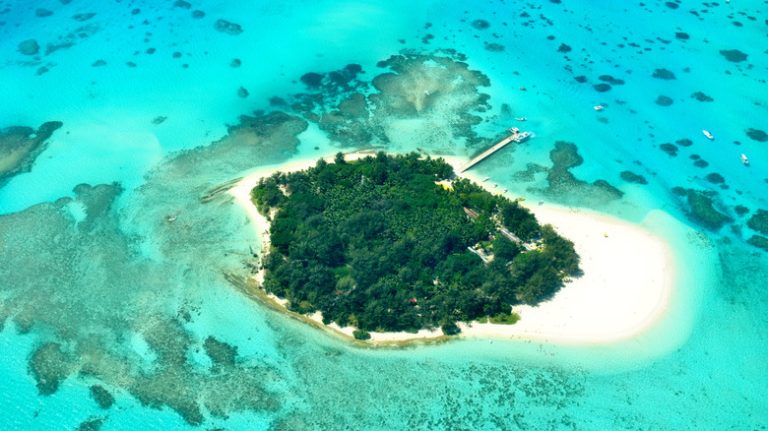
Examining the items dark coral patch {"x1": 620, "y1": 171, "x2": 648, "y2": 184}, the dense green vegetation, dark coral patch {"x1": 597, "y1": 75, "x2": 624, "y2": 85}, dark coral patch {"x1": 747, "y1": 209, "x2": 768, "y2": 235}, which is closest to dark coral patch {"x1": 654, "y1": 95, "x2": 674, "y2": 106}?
dark coral patch {"x1": 597, "y1": 75, "x2": 624, "y2": 85}

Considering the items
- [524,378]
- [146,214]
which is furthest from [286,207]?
[524,378]

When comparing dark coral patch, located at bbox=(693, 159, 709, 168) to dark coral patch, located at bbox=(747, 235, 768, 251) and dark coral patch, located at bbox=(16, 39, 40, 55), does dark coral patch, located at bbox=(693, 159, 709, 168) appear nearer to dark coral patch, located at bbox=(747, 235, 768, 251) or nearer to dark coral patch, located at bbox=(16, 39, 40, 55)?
dark coral patch, located at bbox=(747, 235, 768, 251)

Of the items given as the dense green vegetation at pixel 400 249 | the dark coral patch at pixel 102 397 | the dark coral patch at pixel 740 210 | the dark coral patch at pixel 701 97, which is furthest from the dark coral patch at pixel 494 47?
the dark coral patch at pixel 102 397

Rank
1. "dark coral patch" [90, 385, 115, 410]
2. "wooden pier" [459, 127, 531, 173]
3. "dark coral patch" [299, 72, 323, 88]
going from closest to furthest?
"dark coral patch" [90, 385, 115, 410]
"wooden pier" [459, 127, 531, 173]
"dark coral patch" [299, 72, 323, 88]

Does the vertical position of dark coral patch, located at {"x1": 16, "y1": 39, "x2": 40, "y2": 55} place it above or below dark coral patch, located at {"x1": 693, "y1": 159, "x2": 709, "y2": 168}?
above

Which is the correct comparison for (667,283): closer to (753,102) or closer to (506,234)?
(506,234)

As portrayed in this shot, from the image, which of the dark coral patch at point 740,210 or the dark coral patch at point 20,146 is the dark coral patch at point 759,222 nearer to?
the dark coral patch at point 740,210

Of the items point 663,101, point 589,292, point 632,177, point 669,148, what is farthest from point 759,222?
point 589,292
